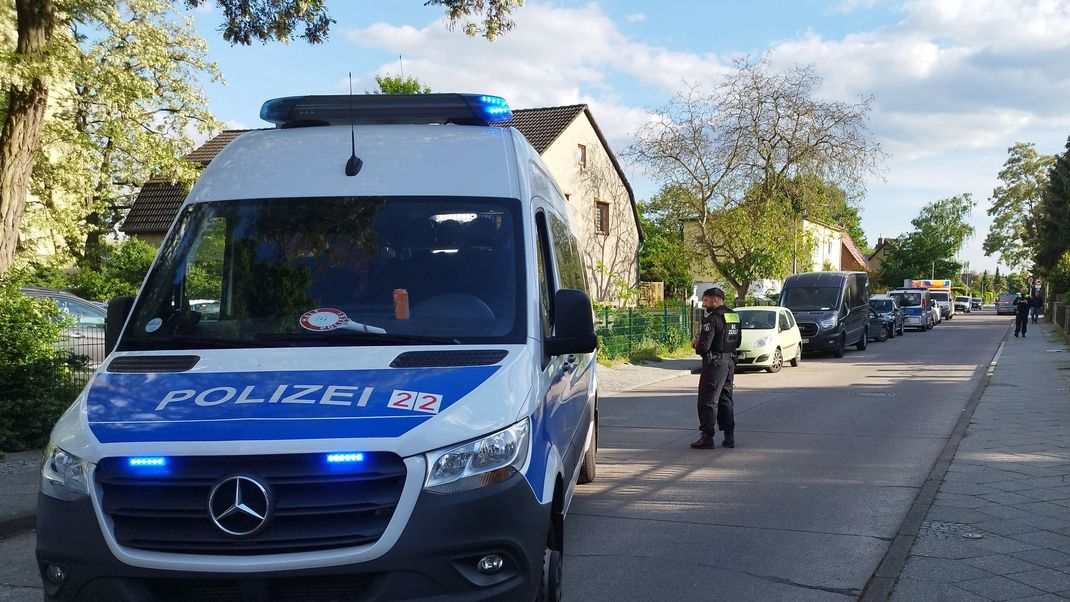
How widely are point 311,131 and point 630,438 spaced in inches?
268

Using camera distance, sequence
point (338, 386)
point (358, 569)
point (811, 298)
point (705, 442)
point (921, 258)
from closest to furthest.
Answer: point (358, 569) → point (338, 386) → point (705, 442) → point (811, 298) → point (921, 258)

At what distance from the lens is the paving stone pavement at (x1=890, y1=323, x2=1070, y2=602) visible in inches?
205

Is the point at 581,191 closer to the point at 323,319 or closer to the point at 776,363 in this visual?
the point at 776,363

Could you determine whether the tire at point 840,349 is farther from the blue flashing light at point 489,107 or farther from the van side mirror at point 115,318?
the van side mirror at point 115,318

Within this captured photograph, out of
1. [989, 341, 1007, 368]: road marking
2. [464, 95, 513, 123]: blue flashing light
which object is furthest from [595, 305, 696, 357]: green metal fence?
[464, 95, 513, 123]: blue flashing light

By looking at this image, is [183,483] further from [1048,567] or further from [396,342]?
[1048,567]

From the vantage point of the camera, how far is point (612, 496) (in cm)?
769

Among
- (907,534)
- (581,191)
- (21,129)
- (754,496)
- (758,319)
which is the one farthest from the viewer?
(581,191)

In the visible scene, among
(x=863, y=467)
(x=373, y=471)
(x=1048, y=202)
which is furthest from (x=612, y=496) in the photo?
(x=1048, y=202)

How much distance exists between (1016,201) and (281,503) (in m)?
93.6

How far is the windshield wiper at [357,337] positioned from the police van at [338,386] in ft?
0.04

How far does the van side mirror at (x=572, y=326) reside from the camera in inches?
168

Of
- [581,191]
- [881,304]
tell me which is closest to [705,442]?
[581,191]

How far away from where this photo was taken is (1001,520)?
668 cm
